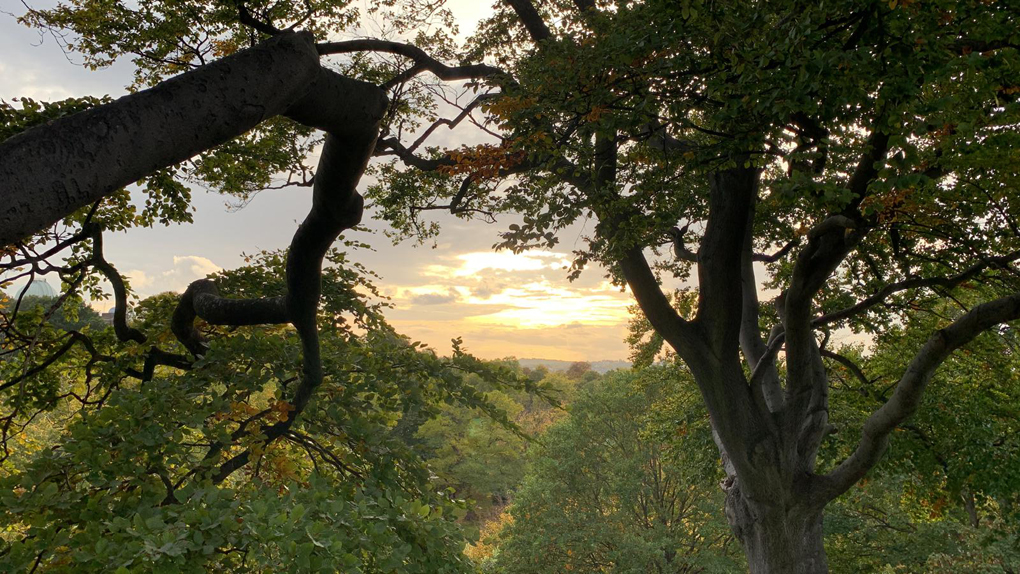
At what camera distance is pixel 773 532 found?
7336 mm

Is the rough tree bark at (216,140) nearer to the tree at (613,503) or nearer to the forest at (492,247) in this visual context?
the forest at (492,247)

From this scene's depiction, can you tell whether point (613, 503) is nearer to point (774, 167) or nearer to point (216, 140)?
point (774, 167)

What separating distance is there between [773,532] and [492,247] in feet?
17.5

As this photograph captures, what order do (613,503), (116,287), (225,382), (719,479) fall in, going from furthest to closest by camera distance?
1. (613,503)
2. (719,479)
3. (116,287)
4. (225,382)

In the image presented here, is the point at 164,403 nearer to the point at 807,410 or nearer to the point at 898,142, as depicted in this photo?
the point at 898,142

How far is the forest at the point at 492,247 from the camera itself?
9.46ft

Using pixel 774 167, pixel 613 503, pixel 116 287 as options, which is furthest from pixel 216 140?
pixel 613 503

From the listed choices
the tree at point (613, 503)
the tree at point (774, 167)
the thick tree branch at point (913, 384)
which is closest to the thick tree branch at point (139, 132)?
the tree at point (774, 167)

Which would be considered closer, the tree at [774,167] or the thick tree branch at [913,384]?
the tree at [774,167]

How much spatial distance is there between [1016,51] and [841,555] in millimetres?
14805

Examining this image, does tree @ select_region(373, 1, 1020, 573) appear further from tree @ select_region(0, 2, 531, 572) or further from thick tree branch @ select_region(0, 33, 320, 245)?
thick tree branch @ select_region(0, 33, 320, 245)

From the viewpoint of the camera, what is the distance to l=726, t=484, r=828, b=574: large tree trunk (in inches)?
288

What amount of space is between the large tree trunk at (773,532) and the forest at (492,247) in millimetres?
56

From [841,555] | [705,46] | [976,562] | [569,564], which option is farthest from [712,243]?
[569,564]
